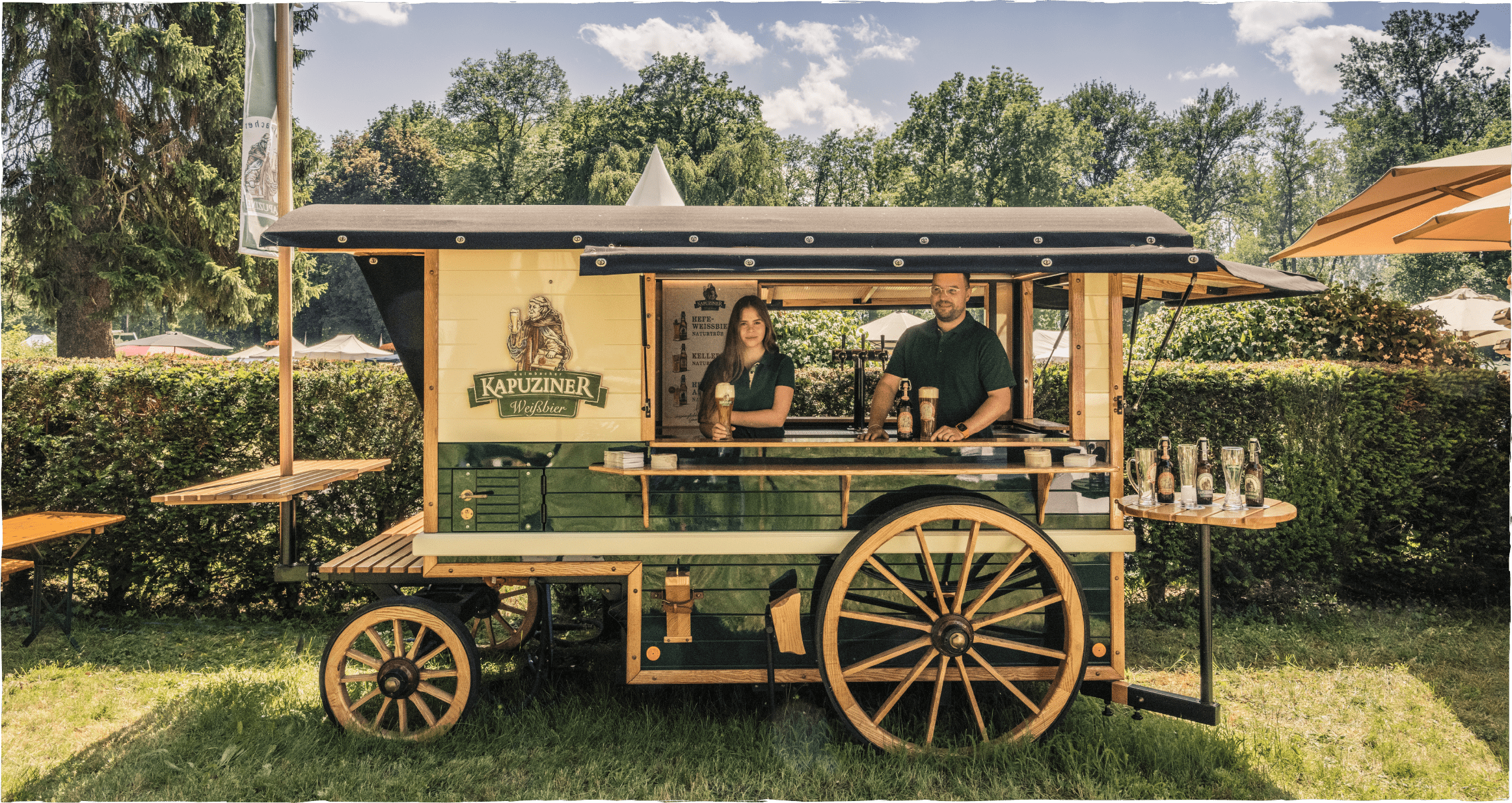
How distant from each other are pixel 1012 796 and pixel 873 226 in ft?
7.79

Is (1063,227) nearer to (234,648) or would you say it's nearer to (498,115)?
(234,648)

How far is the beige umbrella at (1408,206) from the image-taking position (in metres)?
3.91

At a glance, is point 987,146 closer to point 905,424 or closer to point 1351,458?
point 1351,458

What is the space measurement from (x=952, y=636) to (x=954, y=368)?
1.26 metres

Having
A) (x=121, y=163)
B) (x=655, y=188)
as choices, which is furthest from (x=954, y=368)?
(x=121, y=163)

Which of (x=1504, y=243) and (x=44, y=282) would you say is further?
(x=44, y=282)

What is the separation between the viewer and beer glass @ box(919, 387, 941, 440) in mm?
3568

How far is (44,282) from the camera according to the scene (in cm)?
1053

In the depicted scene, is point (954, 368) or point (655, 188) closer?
point (954, 368)

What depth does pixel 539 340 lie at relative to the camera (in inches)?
139

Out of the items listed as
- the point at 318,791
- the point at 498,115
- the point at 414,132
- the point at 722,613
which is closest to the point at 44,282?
the point at 318,791

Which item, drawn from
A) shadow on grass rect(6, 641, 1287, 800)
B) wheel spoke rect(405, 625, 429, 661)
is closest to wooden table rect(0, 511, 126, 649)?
shadow on grass rect(6, 641, 1287, 800)

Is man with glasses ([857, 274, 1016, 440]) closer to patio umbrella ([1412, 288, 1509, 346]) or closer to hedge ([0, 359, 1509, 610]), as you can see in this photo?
hedge ([0, 359, 1509, 610])

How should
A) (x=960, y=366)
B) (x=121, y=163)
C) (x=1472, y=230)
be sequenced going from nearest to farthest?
(x=960, y=366)
(x=1472, y=230)
(x=121, y=163)
